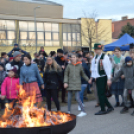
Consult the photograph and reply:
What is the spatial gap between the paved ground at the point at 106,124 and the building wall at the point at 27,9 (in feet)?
129

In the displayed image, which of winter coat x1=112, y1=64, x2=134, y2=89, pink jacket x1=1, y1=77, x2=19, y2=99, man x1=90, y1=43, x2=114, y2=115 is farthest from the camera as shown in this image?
winter coat x1=112, y1=64, x2=134, y2=89

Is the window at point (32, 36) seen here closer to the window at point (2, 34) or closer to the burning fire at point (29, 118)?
the window at point (2, 34)

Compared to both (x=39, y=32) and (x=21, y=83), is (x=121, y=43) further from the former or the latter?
(x=39, y=32)

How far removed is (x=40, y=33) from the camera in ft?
150

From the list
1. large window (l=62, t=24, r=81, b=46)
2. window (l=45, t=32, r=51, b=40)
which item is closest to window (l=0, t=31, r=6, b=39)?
window (l=45, t=32, r=51, b=40)

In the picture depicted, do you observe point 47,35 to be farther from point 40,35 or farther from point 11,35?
point 11,35

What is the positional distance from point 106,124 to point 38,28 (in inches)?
1561

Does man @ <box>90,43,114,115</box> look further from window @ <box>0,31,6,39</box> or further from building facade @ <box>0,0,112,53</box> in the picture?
window @ <box>0,31,6,39</box>

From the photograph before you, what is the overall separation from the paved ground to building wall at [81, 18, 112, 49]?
30354 millimetres

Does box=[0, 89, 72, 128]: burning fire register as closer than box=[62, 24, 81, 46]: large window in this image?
Yes

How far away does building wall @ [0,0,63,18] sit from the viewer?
144 ft

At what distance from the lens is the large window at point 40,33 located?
43.3 meters

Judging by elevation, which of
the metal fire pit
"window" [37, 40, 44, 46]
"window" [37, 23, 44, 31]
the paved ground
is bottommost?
the paved ground

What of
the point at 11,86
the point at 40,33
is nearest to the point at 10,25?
the point at 40,33
